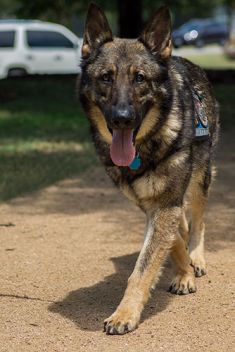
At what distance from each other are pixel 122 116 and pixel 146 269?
1.06 meters

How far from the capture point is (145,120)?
5508 mm

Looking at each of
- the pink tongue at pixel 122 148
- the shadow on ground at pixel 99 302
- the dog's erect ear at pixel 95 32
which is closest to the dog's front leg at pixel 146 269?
the shadow on ground at pixel 99 302

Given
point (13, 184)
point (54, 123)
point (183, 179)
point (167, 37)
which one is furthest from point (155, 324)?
point (54, 123)

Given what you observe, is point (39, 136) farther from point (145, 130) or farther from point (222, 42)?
point (222, 42)

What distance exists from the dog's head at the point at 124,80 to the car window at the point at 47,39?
78.3 feet

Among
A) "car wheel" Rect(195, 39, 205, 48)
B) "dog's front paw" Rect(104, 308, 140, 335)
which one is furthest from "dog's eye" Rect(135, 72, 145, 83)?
"car wheel" Rect(195, 39, 205, 48)

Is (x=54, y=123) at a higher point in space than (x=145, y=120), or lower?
lower

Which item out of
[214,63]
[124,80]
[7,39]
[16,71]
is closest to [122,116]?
[124,80]

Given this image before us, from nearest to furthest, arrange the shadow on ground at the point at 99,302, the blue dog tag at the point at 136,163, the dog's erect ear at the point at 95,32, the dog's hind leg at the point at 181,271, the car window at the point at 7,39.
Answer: the shadow on ground at the point at 99,302, the blue dog tag at the point at 136,163, the dog's erect ear at the point at 95,32, the dog's hind leg at the point at 181,271, the car window at the point at 7,39

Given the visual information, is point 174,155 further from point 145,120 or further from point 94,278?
point 94,278

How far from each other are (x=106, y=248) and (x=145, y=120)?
6.70ft

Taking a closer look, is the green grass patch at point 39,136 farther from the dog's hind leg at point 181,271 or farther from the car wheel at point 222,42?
the car wheel at point 222,42

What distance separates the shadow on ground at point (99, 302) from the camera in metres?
5.48

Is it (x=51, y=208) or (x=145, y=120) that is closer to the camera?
(x=145, y=120)
